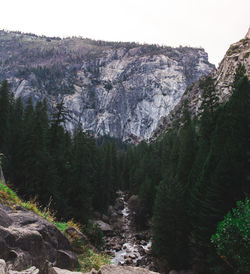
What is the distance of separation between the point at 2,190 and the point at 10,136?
32602 mm

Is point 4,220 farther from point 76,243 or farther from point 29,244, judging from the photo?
point 76,243

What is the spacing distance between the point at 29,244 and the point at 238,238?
41.7ft

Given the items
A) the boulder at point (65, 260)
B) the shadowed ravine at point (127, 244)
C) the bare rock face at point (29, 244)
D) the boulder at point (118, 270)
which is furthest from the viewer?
the shadowed ravine at point (127, 244)

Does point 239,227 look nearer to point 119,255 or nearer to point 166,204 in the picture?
point 166,204

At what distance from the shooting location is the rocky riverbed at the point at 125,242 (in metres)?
31.7

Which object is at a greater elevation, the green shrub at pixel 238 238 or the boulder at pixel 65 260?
the green shrub at pixel 238 238

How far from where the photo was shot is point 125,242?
133 feet

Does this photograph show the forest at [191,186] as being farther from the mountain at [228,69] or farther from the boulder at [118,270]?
the mountain at [228,69]

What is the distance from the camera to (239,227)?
14.2 metres

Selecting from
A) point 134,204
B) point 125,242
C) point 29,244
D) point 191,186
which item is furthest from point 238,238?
point 134,204

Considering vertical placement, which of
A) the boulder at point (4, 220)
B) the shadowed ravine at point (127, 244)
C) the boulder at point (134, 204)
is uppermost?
the boulder at point (4, 220)

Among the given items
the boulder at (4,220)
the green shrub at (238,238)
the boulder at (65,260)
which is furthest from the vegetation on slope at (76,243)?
the green shrub at (238,238)

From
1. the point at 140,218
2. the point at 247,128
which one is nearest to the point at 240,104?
the point at 247,128

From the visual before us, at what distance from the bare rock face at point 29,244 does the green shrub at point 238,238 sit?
10068 mm
